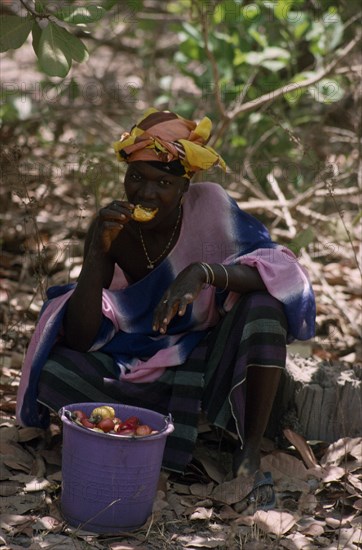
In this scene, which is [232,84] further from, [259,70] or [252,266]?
[252,266]

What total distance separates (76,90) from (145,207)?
2.65m

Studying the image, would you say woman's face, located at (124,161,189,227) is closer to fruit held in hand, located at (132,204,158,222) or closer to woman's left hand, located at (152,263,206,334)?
fruit held in hand, located at (132,204,158,222)

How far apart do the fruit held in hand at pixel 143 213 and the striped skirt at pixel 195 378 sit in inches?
17.1

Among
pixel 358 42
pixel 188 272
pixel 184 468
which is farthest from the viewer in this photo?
pixel 358 42

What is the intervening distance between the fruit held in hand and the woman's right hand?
0.03 m

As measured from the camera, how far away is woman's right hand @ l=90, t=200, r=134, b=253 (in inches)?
118

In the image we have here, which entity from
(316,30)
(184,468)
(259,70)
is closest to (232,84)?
(259,70)

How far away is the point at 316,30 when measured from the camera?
17.1ft

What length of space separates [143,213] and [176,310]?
37 centimetres

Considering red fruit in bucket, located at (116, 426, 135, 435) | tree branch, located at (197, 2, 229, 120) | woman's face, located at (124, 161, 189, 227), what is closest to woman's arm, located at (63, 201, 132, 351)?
woman's face, located at (124, 161, 189, 227)

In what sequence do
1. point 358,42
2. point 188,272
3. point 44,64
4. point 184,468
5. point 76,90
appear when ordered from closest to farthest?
point 44,64 → point 188,272 → point 184,468 → point 358,42 → point 76,90

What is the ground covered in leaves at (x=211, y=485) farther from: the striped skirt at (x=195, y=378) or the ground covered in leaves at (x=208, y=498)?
the striped skirt at (x=195, y=378)

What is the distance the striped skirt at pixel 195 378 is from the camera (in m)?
3.10

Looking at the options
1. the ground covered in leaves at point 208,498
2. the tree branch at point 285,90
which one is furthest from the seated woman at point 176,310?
the tree branch at point 285,90
